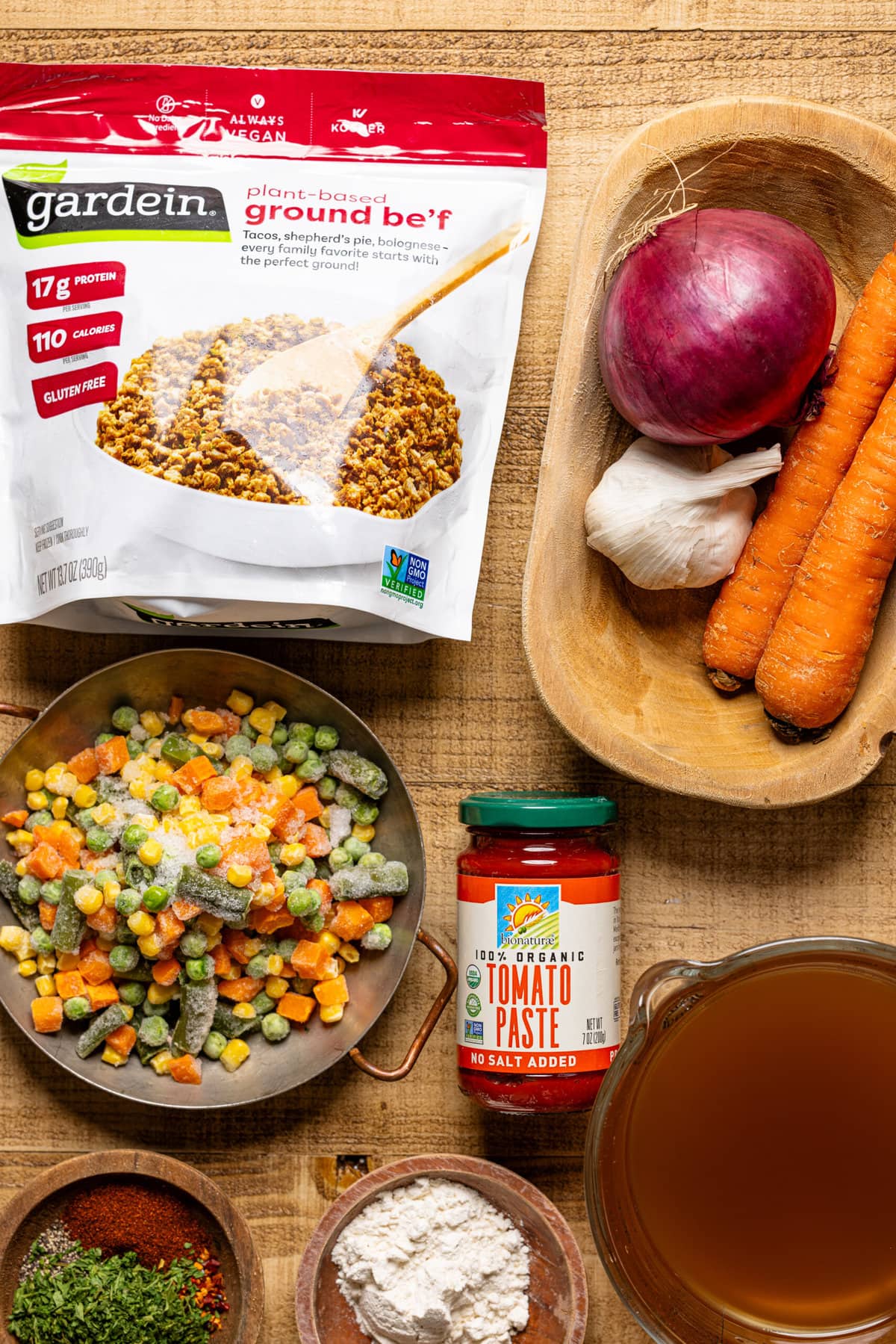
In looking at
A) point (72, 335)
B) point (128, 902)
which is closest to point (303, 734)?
point (128, 902)

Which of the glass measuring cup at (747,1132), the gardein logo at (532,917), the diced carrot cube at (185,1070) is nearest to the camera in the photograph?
the glass measuring cup at (747,1132)

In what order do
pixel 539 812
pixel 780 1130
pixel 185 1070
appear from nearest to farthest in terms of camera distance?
pixel 780 1130
pixel 539 812
pixel 185 1070

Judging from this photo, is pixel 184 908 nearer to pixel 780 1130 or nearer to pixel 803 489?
pixel 780 1130

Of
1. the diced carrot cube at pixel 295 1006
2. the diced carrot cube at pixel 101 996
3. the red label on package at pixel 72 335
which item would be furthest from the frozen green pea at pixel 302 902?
the red label on package at pixel 72 335

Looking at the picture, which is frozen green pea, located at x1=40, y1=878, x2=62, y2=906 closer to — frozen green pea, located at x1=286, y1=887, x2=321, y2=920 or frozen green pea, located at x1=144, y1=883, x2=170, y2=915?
frozen green pea, located at x1=144, y1=883, x2=170, y2=915

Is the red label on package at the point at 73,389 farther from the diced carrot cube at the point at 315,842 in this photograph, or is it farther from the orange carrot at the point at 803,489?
the orange carrot at the point at 803,489

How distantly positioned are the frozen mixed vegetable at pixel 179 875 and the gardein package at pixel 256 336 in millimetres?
146

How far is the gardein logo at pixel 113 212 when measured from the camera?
3.55ft

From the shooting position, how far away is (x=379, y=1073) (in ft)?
3.76

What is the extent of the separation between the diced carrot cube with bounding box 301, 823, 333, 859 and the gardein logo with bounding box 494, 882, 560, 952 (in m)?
0.22

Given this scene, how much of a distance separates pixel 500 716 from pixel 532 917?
25cm

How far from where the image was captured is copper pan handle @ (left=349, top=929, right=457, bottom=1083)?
115 centimetres

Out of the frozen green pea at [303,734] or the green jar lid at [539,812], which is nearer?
the green jar lid at [539,812]

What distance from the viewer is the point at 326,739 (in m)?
1.18
